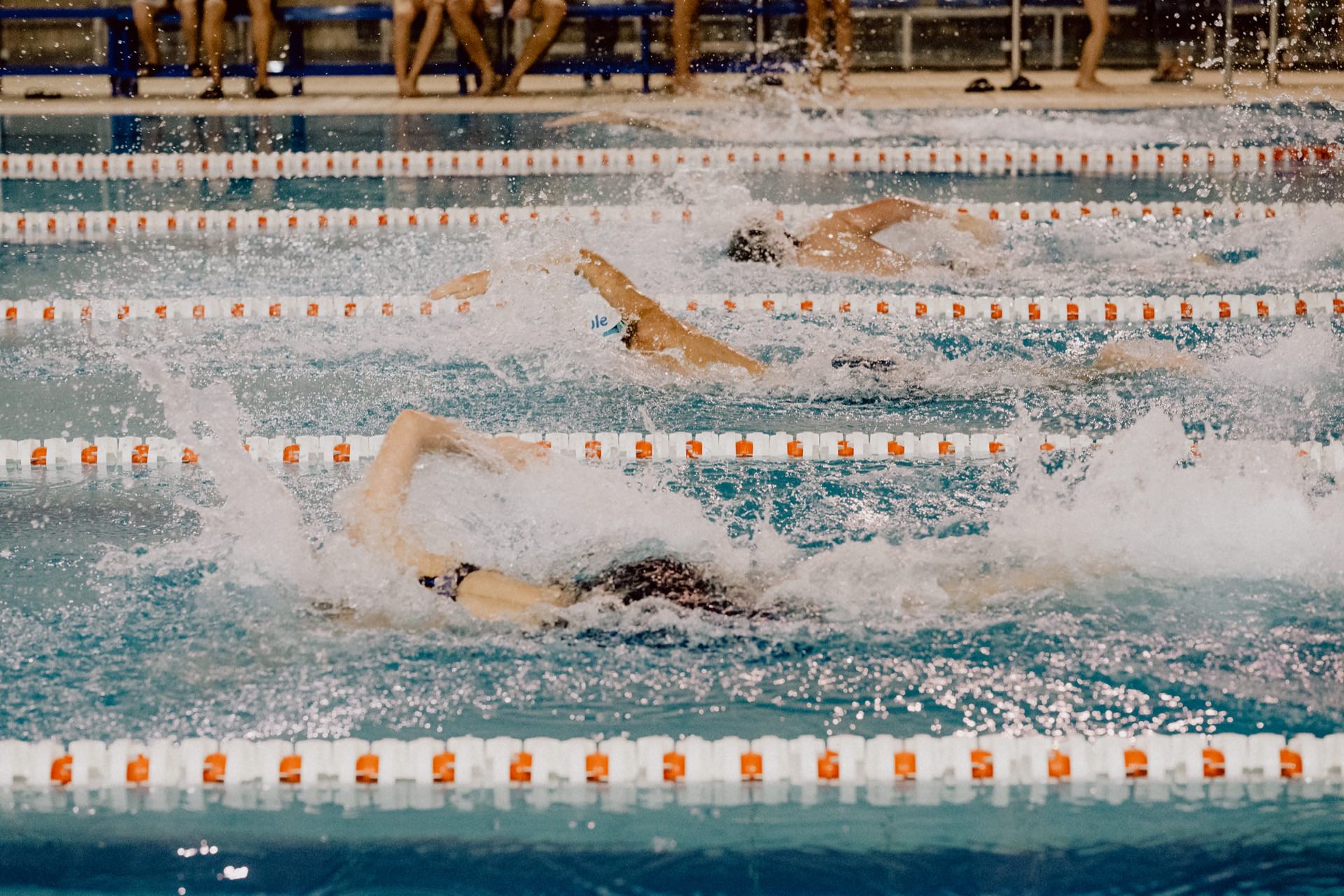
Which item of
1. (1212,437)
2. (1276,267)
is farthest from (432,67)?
(1212,437)

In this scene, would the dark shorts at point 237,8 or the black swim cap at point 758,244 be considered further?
the dark shorts at point 237,8

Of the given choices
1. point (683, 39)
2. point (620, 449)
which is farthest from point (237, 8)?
point (620, 449)

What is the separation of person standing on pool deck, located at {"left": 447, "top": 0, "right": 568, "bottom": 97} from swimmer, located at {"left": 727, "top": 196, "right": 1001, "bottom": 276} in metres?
4.62

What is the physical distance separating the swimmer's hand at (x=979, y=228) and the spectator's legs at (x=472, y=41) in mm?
4606

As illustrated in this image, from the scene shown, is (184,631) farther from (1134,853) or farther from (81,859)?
(1134,853)

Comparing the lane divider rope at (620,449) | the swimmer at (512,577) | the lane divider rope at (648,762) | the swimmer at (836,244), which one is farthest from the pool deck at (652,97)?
the lane divider rope at (648,762)

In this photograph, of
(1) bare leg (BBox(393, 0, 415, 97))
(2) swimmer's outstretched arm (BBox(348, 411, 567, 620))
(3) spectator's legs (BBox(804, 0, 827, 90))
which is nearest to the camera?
(2) swimmer's outstretched arm (BBox(348, 411, 567, 620))

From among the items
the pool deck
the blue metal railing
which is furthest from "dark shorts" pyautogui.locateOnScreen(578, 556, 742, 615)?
the blue metal railing

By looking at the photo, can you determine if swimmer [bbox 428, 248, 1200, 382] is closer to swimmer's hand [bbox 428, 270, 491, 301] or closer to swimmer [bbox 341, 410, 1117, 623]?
swimmer's hand [bbox 428, 270, 491, 301]

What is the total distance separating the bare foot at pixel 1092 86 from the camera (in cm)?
996

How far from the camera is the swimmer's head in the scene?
18.2 feet

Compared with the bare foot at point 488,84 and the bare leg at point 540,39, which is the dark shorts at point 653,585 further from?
the bare foot at point 488,84

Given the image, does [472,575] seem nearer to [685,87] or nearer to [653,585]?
[653,585]

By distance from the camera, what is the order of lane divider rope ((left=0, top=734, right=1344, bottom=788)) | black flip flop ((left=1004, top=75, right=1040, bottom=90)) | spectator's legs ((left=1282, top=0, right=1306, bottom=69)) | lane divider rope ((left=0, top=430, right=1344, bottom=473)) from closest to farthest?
lane divider rope ((left=0, top=734, right=1344, bottom=788)) → lane divider rope ((left=0, top=430, right=1344, bottom=473)) → black flip flop ((left=1004, top=75, right=1040, bottom=90)) → spectator's legs ((left=1282, top=0, right=1306, bottom=69))
